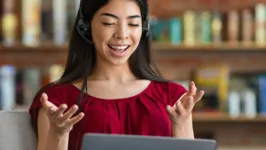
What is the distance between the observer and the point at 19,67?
3.82 metres

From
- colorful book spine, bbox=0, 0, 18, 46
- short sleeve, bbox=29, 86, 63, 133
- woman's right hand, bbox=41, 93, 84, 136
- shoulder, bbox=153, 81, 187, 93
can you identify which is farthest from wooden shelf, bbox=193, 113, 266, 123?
woman's right hand, bbox=41, 93, 84, 136

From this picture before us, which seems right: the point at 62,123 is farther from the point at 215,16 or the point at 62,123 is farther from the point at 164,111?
the point at 215,16

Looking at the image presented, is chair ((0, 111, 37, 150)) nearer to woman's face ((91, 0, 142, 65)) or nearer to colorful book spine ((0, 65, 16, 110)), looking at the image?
woman's face ((91, 0, 142, 65))

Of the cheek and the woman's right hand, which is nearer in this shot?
the woman's right hand

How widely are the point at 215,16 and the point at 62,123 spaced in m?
2.38

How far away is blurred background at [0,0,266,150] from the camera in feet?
12.0

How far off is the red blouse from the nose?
0.62 ft

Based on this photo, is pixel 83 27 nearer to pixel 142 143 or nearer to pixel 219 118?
pixel 142 143

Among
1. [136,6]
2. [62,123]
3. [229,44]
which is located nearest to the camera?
[62,123]

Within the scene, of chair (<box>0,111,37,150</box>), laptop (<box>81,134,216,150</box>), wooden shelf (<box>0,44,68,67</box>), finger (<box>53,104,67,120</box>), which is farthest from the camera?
wooden shelf (<box>0,44,68,67</box>)

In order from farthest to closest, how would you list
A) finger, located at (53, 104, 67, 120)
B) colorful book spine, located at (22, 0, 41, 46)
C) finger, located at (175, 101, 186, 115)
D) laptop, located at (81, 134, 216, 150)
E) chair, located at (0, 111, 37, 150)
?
colorful book spine, located at (22, 0, 41, 46) → chair, located at (0, 111, 37, 150) → finger, located at (175, 101, 186, 115) → finger, located at (53, 104, 67, 120) → laptop, located at (81, 134, 216, 150)

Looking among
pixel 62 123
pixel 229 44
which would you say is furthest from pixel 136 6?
pixel 229 44

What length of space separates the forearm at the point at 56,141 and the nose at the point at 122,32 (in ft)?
1.03

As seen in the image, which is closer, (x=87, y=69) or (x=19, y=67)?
(x=87, y=69)
